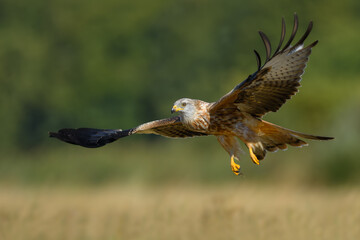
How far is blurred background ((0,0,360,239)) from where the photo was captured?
27.2 metres

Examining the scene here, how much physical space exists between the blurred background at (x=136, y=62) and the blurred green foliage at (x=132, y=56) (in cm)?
5

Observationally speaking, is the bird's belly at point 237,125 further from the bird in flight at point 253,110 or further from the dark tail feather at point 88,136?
the dark tail feather at point 88,136

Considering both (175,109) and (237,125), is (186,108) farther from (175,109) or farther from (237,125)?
(237,125)

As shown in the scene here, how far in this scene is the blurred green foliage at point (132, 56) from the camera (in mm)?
30719

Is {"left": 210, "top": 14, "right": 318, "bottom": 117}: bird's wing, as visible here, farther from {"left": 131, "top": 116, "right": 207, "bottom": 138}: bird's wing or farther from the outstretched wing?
the outstretched wing

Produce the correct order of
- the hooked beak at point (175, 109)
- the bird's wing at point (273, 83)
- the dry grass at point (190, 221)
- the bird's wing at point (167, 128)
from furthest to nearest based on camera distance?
1. the bird's wing at point (167, 128)
2. the dry grass at point (190, 221)
3. the hooked beak at point (175, 109)
4. the bird's wing at point (273, 83)

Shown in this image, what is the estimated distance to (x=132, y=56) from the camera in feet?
112

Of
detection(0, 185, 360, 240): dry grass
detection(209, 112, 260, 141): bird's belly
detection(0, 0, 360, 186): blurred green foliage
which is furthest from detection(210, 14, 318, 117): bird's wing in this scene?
detection(0, 0, 360, 186): blurred green foliage

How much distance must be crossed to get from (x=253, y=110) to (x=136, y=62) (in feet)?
85.1

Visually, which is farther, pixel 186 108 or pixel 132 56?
pixel 132 56

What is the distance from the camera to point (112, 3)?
35.9 m

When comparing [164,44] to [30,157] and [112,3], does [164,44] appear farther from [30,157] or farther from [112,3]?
[30,157]

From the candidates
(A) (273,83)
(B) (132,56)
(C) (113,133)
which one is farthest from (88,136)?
(B) (132,56)

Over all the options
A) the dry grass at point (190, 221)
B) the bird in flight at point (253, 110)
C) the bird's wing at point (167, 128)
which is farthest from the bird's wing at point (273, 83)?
the dry grass at point (190, 221)
